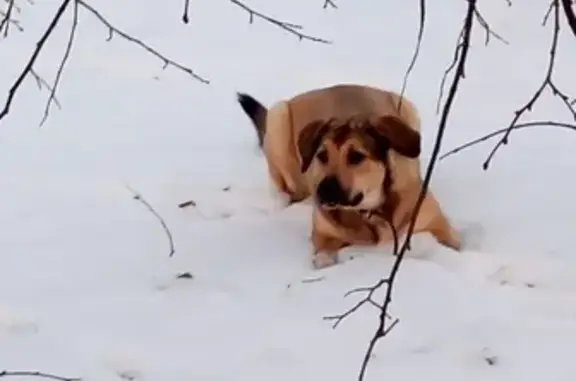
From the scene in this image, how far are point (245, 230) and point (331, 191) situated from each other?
0.42 meters

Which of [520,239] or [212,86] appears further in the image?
[212,86]

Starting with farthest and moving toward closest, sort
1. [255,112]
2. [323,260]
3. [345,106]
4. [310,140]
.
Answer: [255,112], [345,106], [310,140], [323,260]

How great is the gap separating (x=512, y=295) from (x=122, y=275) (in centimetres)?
A: 110

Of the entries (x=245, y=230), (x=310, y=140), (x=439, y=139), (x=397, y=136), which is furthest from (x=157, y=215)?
(x=439, y=139)

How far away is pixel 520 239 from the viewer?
3467 millimetres

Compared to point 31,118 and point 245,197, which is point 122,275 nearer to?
point 245,197

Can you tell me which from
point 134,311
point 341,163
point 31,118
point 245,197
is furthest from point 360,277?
point 31,118

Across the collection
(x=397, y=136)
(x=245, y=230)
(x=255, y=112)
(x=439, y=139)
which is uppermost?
(x=439, y=139)

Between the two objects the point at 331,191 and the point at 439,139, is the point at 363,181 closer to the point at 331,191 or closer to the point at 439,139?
the point at 331,191

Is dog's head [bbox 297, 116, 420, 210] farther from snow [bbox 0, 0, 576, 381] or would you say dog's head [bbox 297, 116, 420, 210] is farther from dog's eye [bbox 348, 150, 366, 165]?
→ snow [bbox 0, 0, 576, 381]

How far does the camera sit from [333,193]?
11.1 ft

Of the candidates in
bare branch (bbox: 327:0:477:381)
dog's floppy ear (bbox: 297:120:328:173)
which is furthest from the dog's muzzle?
bare branch (bbox: 327:0:477:381)

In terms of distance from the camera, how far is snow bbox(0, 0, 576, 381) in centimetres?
279

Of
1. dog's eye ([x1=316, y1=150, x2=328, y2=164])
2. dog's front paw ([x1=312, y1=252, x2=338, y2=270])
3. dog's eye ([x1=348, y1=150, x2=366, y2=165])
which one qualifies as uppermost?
dog's eye ([x1=348, y1=150, x2=366, y2=165])
